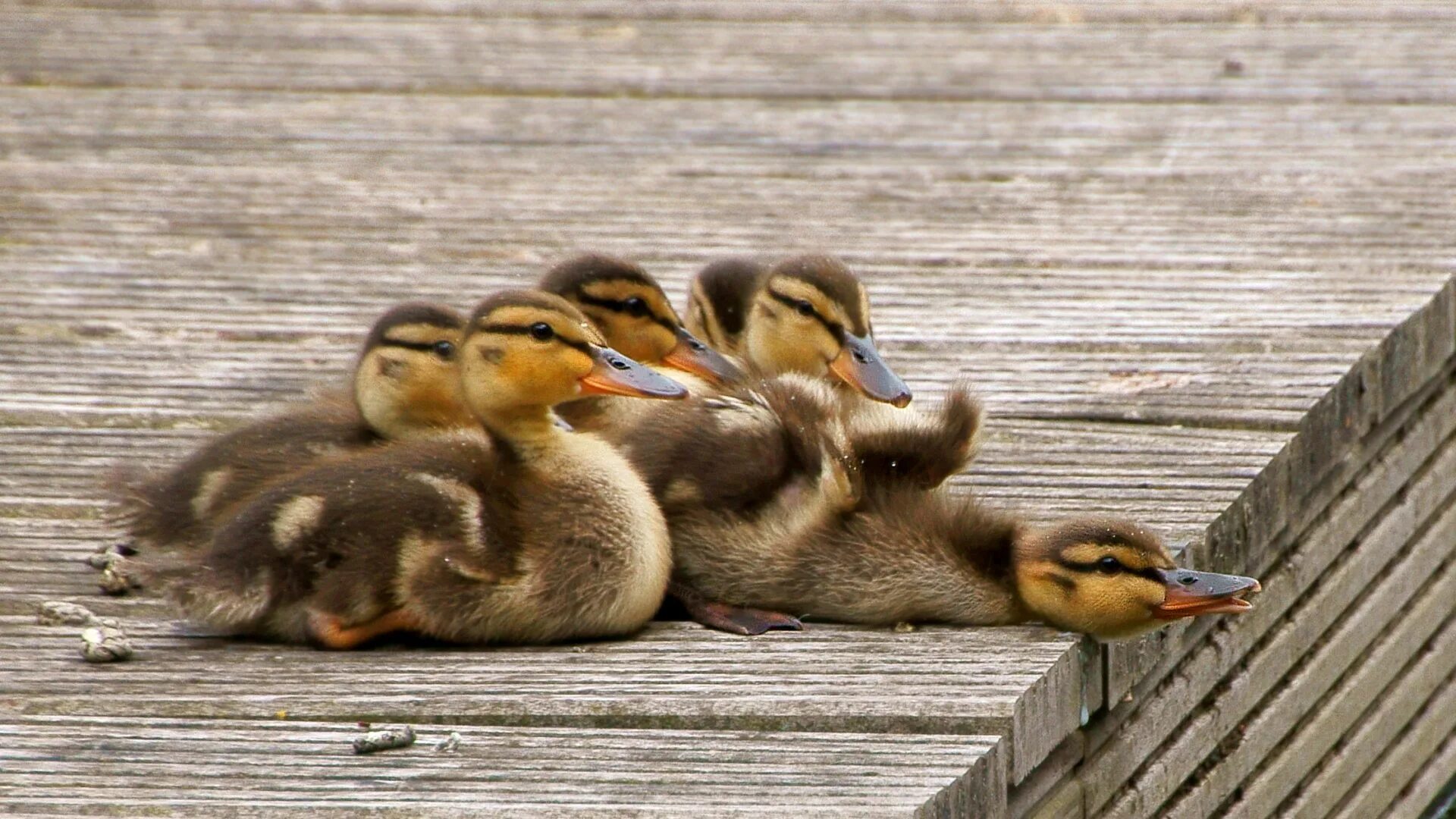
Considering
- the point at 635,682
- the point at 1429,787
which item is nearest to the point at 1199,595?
the point at 635,682

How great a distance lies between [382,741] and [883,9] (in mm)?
6945

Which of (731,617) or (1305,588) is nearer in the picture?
(731,617)

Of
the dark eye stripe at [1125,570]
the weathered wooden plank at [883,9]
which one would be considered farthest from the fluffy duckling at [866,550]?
the weathered wooden plank at [883,9]

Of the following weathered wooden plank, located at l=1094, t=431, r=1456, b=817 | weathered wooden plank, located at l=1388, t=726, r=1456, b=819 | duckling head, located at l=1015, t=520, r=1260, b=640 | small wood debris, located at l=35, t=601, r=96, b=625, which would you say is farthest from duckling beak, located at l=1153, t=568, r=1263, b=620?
weathered wooden plank, located at l=1388, t=726, r=1456, b=819

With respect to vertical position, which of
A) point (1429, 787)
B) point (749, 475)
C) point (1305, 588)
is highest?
point (749, 475)

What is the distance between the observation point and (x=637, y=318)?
448 centimetres

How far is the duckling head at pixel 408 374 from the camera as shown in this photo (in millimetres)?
4184

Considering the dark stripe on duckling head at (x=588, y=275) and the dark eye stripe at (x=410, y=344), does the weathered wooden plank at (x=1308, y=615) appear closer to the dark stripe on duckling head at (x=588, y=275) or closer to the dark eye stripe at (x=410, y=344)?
the dark stripe on duckling head at (x=588, y=275)

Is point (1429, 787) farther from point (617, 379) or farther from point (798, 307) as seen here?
point (617, 379)

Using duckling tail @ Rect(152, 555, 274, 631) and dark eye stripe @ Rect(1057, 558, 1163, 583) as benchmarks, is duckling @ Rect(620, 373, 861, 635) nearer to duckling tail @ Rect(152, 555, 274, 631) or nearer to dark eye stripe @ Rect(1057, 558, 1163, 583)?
dark eye stripe @ Rect(1057, 558, 1163, 583)

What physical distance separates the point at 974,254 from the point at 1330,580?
188 cm

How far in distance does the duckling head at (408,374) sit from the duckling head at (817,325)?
0.66m

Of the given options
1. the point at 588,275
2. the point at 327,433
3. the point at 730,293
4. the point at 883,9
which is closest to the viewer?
the point at 327,433

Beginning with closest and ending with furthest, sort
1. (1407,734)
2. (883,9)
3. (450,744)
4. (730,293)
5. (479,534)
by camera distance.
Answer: (450,744) → (479,534) → (730,293) → (1407,734) → (883,9)
